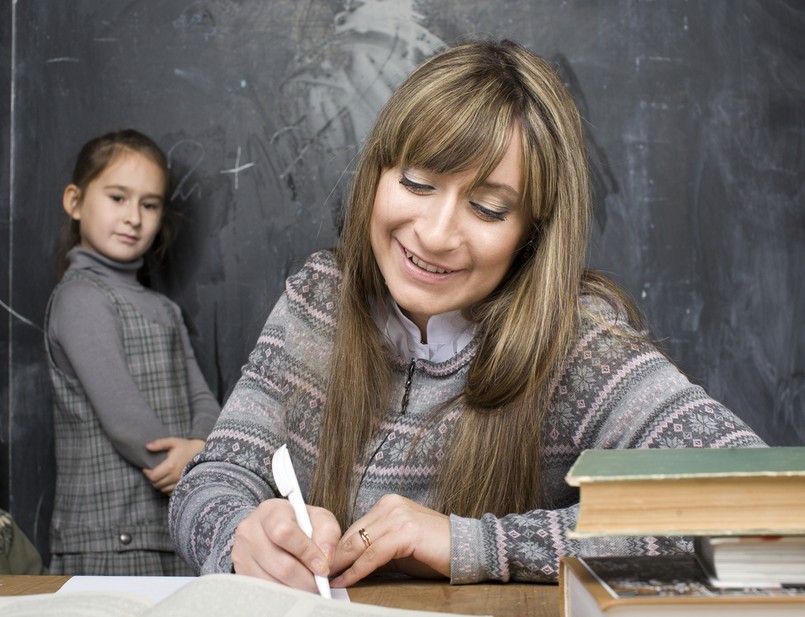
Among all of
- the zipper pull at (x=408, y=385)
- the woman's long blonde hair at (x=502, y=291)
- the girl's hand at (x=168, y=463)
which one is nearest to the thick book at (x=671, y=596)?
the woman's long blonde hair at (x=502, y=291)

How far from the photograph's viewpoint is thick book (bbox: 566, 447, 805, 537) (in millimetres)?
628

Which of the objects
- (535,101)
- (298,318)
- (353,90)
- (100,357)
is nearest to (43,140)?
(100,357)

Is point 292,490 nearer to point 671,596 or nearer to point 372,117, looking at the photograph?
point 671,596

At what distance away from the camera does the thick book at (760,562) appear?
2.13 ft

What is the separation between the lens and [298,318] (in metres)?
1.43

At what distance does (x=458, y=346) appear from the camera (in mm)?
1401

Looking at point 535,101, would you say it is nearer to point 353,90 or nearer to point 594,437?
point 594,437

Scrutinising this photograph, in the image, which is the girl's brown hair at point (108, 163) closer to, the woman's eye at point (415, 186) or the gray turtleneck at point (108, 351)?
the gray turtleneck at point (108, 351)

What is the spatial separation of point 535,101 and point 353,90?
100 cm

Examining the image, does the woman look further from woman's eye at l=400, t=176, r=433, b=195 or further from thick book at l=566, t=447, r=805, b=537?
thick book at l=566, t=447, r=805, b=537

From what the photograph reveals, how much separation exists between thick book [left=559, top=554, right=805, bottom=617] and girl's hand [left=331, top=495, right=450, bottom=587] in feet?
1.07

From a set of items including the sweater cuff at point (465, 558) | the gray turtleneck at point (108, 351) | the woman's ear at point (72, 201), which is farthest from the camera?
the woman's ear at point (72, 201)

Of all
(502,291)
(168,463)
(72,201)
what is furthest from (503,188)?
(72,201)

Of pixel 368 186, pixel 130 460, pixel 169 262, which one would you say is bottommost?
pixel 130 460
